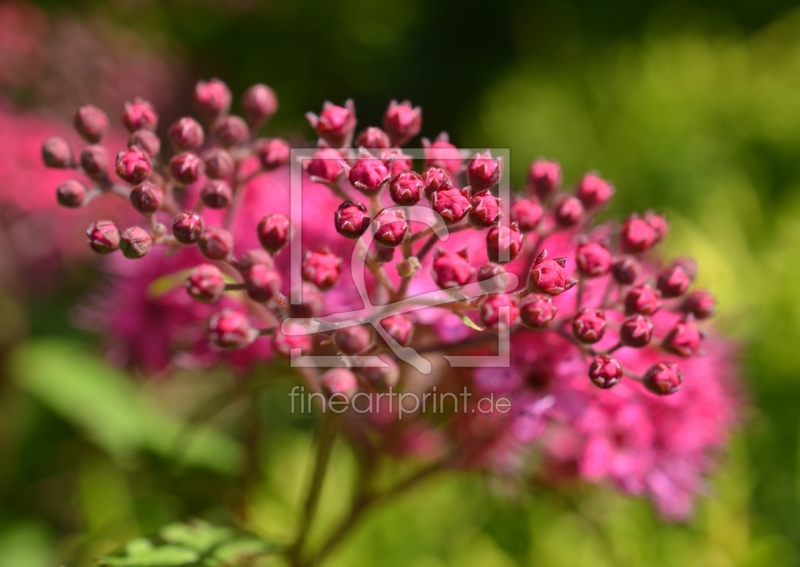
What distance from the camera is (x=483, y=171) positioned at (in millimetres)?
765

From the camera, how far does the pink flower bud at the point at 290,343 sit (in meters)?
0.79

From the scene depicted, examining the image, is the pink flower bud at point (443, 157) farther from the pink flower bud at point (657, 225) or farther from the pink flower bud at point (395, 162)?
the pink flower bud at point (657, 225)

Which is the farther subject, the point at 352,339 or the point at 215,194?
the point at 215,194

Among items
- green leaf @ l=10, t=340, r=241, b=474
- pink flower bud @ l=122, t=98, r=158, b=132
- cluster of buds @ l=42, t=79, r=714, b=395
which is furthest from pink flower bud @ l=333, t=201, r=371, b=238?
green leaf @ l=10, t=340, r=241, b=474

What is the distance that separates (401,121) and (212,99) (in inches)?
9.6

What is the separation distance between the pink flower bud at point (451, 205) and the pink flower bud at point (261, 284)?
0.17m

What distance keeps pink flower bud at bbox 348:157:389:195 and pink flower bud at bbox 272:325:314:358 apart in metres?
0.16

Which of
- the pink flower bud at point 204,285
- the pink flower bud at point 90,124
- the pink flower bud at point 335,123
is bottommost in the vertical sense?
the pink flower bud at point 204,285

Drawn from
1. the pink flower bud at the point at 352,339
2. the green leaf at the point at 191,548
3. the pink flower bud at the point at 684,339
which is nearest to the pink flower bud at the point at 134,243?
the pink flower bud at the point at 352,339

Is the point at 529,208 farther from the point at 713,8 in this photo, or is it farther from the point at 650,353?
the point at 713,8

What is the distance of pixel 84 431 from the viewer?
157cm

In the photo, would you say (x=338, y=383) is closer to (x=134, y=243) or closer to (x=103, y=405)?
(x=134, y=243)

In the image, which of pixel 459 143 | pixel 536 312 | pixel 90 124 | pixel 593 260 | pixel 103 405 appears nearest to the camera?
pixel 536 312

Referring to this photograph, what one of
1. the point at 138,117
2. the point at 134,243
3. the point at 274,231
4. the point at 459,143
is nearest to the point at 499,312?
the point at 274,231
